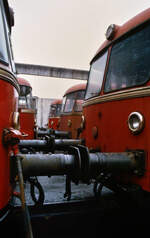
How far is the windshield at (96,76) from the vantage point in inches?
145

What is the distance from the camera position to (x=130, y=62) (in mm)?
2984

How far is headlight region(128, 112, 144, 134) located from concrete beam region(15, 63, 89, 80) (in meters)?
18.5

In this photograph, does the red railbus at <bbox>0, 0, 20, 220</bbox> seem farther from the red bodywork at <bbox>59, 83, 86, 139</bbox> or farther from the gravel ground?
the red bodywork at <bbox>59, 83, 86, 139</bbox>

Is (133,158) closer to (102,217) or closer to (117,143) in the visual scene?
(117,143)

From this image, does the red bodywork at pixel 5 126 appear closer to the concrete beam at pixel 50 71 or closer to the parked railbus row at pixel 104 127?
the parked railbus row at pixel 104 127

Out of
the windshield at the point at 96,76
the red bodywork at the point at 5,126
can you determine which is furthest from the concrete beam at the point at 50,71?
the red bodywork at the point at 5,126

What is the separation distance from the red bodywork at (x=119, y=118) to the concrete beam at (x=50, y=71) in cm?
1741

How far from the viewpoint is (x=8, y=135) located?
1864 millimetres

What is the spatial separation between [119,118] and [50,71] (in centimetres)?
1893

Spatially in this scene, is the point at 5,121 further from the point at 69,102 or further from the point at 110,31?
the point at 69,102

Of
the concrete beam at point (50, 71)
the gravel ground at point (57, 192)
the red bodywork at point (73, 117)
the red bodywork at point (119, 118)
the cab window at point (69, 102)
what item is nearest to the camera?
the red bodywork at point (119, 118)

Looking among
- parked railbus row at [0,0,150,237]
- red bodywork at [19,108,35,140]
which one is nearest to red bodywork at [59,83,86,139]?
red bodywork at [19,108,35,140]

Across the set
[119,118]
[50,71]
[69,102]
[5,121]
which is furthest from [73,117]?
[50,71]

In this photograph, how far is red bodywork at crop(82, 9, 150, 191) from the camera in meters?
2.56
